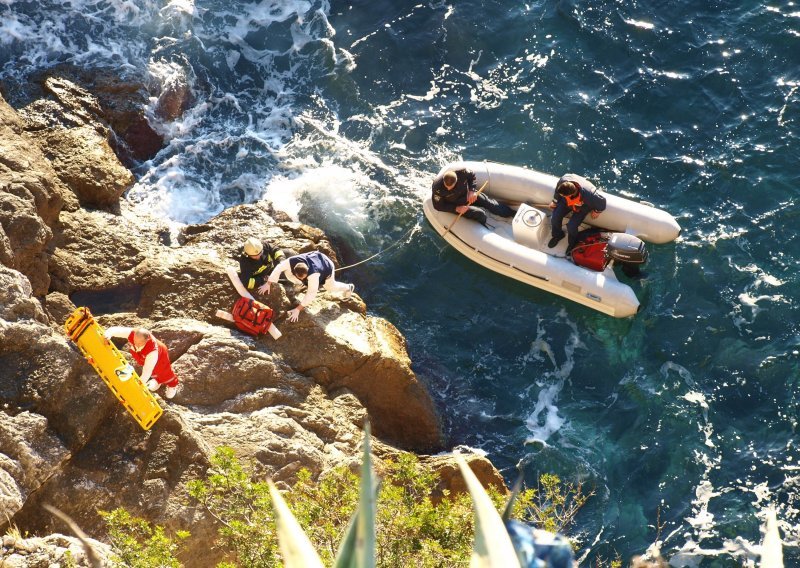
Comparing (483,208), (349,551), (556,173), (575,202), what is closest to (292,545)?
(349,551)

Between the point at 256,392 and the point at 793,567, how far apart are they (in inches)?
276

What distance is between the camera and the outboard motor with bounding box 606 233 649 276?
12.4 metres

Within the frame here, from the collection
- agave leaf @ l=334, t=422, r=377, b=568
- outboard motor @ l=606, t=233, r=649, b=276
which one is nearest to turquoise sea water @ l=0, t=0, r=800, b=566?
outboard motor @ l=606, t=233, r=649, b=276

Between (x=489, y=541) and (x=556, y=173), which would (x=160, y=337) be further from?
(x=489, y=541)

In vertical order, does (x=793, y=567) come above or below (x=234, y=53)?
below

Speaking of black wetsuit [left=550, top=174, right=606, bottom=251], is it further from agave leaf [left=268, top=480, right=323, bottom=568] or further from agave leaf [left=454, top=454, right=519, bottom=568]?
agave leaf [left=268, top=480, right=323, bottom=568]

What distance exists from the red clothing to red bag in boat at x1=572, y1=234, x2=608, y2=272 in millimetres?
6354

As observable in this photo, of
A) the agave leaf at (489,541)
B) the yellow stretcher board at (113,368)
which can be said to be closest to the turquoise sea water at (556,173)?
the yellow stretcher board at (113,368)

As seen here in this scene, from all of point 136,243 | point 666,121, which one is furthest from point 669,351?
point 136,243

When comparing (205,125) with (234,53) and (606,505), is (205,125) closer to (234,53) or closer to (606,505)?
(234,53)

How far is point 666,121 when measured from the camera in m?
14.7

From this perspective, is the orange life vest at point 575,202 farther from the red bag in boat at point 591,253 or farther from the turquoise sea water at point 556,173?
the turquoise sea water at point 556,173

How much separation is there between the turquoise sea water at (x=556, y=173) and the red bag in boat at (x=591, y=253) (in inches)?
28.8

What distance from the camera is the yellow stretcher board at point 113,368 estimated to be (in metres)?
8.89
